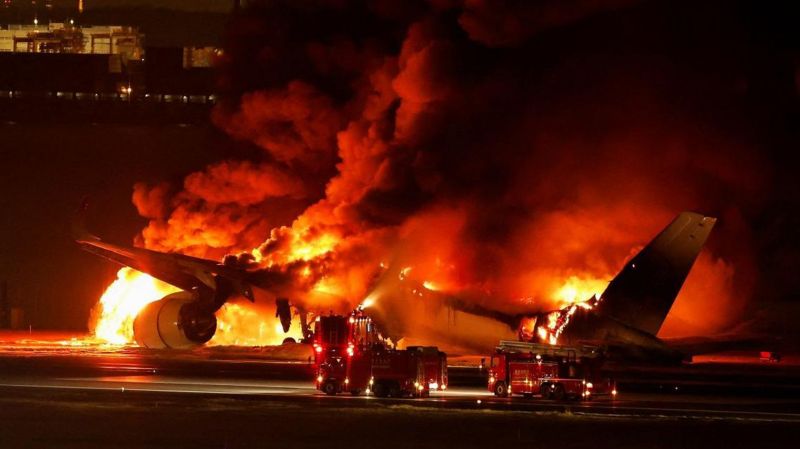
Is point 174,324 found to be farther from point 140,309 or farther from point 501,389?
point 501,389

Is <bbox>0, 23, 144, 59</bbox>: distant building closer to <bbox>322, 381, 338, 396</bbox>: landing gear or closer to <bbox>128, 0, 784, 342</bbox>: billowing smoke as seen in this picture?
<bbox>128, 0, 784, 342</bbox>: billowing smoke

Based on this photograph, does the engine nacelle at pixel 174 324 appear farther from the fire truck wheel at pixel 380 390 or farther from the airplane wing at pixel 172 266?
the fire truck wheel at pixel 380 390

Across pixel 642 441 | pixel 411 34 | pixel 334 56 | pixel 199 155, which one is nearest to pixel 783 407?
pixel 642 441

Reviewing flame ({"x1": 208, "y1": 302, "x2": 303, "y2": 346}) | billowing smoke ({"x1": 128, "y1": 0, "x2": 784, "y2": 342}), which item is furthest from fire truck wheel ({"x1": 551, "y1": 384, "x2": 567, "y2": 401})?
flame ({"x1": 208, "y1": 302, "x2": 303, "y2": 346})

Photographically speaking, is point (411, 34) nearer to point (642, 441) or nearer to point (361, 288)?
point (361, 288)

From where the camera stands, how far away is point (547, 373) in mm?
37312

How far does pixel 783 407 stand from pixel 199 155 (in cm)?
5394

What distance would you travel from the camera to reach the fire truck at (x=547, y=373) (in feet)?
121

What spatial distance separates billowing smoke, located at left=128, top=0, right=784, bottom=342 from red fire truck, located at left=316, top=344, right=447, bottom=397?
1627cm

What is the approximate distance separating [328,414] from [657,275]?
20627 millimetres

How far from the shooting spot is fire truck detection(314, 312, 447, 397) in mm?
36781

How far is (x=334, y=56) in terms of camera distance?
2445 inches

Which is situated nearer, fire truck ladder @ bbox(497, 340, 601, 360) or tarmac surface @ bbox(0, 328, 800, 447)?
tarmac surface @ bbox(0, 328, 800, 447)

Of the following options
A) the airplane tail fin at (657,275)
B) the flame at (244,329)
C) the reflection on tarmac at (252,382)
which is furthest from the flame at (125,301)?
the airplane tail fin at (657,275)
